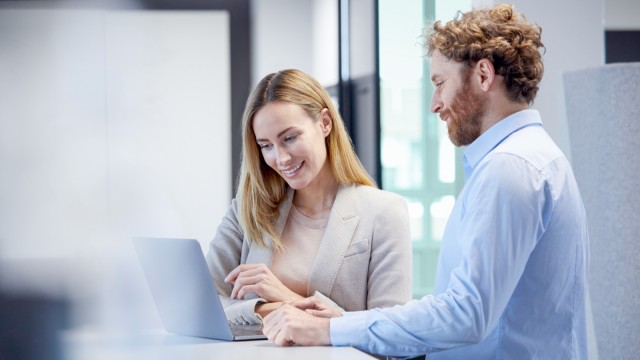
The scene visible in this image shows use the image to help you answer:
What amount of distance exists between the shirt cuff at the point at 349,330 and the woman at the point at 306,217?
0.71 ft

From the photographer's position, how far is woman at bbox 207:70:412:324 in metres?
1.22

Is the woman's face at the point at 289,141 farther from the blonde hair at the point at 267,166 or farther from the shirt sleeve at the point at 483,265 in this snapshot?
the shirt sleeve at the point at 483,265

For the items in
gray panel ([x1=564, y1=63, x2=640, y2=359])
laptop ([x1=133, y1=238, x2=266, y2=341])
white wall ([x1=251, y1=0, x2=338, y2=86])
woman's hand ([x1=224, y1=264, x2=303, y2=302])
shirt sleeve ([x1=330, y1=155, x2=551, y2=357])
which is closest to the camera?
laptop ([x1=133, y1=238, x2=266, y2=341])

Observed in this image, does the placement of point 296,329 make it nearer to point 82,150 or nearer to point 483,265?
point 483,265

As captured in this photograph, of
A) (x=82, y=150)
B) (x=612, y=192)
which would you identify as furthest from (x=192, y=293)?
(x=612, y=192)

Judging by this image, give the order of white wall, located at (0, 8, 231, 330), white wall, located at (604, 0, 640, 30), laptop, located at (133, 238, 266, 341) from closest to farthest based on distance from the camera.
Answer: white wall, located at (0, 8, 231, 330), laptop, located at (133, 238, 266, 341), white wall, located at (604, 0, 640, 30)

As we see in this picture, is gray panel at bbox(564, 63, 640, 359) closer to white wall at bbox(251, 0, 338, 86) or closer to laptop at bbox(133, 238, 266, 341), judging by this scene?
laptop at bbox(133, 238, 266, 341)

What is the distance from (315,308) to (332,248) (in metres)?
0.18

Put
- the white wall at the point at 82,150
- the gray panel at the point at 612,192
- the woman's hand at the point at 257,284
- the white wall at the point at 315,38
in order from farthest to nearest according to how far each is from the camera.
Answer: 1. the white wall at the point at 315,38
2. the gray panel at the point at 612,192
3. the woman's hand at the point at 257,284
4. the white wall at the point at 82,150

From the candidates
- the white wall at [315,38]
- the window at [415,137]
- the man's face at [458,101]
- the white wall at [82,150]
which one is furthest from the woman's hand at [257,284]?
the white wall at [315,38]

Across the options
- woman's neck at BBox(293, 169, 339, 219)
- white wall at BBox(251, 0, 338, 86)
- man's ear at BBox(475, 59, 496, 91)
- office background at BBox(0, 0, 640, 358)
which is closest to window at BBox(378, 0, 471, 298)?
white wall at BBox(251, 0, 338, 86)

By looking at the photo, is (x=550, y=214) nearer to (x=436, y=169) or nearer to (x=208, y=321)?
(x=208, y=321)

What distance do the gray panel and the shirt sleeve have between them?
3.00 feet

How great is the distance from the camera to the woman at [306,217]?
4.01 feet
